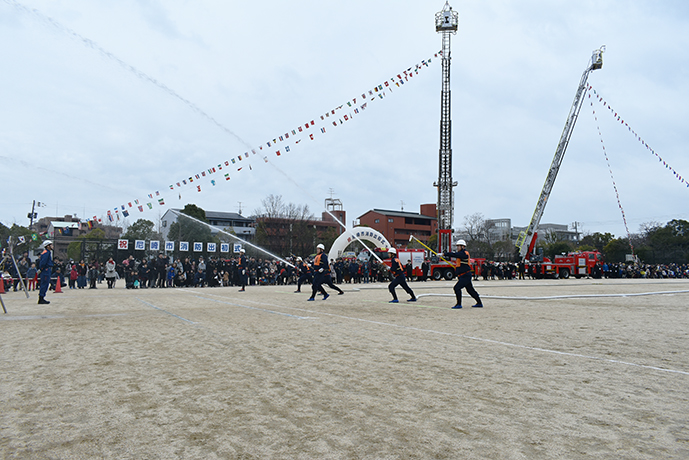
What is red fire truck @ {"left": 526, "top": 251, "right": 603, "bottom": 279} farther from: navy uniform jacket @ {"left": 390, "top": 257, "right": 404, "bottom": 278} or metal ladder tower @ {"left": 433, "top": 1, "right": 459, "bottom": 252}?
navy uniform jacket @ {"left": 390, "top": 257, "right": 404, "bottom": 278}

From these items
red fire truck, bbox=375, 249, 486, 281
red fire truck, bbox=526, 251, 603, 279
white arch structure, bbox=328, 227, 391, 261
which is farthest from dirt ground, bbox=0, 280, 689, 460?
red fire truck, bbox=526, 251, 603, 279

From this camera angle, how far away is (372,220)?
92375mm

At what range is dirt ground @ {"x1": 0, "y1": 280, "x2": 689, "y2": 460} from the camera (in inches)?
123

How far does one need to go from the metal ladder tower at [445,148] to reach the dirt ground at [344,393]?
41.4 metres

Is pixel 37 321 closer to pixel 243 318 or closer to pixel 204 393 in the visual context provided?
pixel 243 318

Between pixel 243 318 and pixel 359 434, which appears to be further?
pixel 243 318

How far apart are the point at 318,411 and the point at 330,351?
101 inches

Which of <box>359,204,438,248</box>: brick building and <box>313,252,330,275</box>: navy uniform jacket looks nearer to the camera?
<box>313,252,330,275</box>: navy uniform jacket

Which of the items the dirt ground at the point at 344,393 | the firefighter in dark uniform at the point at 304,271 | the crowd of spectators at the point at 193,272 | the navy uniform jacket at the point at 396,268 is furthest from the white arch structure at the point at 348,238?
the dirt ground at the point at 344,393

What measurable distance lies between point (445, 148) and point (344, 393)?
49.9m

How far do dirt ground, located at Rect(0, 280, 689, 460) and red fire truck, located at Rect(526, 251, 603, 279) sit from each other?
34.2m

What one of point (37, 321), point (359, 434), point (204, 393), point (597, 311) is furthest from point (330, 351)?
point (597, 311)

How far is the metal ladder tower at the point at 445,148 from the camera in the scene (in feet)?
156

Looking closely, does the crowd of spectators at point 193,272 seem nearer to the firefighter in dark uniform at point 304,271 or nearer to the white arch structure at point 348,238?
the white arch structure at point 348,238
